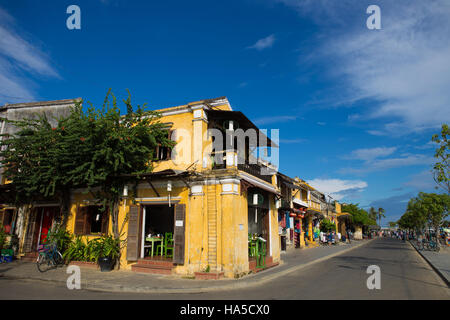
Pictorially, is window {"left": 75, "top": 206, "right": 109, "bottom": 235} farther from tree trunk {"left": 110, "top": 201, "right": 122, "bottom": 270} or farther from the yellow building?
tree trunk {"left": 110, "top": 201, "right": 122, "bottom": 270}

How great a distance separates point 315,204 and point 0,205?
31.9m

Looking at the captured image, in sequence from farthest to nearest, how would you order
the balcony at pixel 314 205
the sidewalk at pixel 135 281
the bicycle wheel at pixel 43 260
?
the balcony at pixel 314 205 → the bicycle wheel at pixel 43 260 → the sidewalk at pixel 135 281

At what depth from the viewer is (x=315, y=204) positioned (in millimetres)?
35500

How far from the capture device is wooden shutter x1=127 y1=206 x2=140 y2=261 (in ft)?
38.8

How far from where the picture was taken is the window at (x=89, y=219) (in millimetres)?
13391

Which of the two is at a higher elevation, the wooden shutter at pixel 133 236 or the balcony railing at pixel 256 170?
the balcony railing at pixel 256 170

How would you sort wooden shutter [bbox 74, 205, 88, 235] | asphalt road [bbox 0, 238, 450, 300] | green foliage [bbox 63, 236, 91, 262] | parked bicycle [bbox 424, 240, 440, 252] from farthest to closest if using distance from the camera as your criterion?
1. parked bicycle [bbox 424, 240, 440, 252]
2. wooden shutter [bbox 74, 205, 88, 235]
3. green foliage [bbox 63, 236, 91, 262]
4. asphalt road [bbox 0, 238, 450, 300]

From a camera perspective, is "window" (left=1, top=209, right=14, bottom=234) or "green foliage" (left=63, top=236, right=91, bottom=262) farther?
"window" (left=1, top=209, right=14, bottom=234)

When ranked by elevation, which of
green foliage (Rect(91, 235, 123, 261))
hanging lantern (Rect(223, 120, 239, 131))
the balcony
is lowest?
green foliage (Rect(91, 235, 123, 261))

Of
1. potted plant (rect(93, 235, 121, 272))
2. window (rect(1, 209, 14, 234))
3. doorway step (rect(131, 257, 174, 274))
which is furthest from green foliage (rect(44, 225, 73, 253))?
window (rect(1, 209, 14, 234))

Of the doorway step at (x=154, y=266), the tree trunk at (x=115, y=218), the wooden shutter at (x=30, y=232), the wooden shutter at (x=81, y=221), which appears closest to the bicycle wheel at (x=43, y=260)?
the wooden shutter at (x=81, y=221)

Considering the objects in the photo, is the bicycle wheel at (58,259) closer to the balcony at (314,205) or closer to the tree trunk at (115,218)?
the tree trunk at (115,218)

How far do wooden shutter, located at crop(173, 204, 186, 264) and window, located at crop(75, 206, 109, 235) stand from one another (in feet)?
13.8
